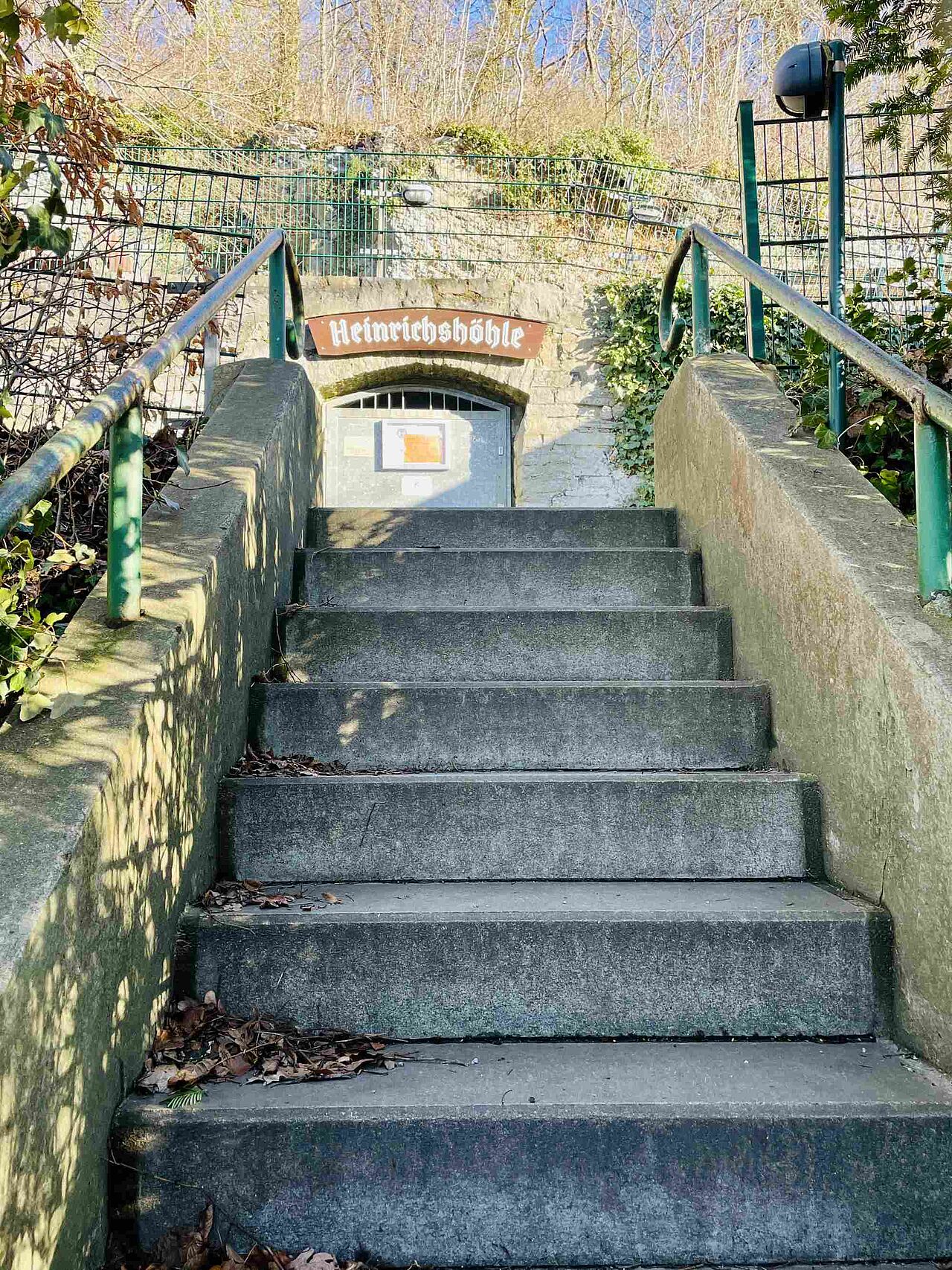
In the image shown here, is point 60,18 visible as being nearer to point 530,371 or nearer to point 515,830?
point 515,830

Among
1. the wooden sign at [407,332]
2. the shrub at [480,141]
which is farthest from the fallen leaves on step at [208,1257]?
the shrub at [480,141]

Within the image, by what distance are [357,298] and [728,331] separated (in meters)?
3.76

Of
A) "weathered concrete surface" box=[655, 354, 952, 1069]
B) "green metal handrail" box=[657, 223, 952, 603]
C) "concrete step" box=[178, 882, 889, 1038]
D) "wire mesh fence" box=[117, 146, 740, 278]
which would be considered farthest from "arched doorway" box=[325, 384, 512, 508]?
"concrete step" box=[178, 882, 889, 1038]

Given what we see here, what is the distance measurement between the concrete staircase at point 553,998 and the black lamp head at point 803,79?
2409 millimetres

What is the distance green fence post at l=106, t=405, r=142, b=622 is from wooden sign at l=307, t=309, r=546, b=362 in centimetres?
718

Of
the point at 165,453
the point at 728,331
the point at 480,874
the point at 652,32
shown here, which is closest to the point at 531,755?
the point at 480,874

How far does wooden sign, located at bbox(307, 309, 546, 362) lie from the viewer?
8.79 m

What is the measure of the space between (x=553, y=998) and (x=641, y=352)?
27.5 ft

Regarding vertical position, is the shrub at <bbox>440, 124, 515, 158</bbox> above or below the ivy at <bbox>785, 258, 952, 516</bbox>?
above

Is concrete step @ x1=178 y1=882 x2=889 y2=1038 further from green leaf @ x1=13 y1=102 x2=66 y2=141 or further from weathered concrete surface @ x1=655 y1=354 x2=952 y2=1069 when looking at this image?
green leaf @ x1=13 y1=102 x2=66 y2=141

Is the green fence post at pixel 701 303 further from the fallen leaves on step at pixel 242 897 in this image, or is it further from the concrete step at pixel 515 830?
the fallen leaves on step at pixel 242 897

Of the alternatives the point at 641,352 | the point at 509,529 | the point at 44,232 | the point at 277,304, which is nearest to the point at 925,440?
the point at 44,232

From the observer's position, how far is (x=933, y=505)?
1962mm

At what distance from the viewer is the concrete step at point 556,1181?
160cm
